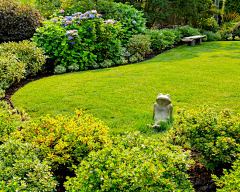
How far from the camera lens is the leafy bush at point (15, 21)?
853 cm

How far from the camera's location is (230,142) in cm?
250

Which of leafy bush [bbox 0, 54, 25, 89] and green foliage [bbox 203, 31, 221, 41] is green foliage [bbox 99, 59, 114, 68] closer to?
leafy bush [bbox 0, 54, 25, 89]

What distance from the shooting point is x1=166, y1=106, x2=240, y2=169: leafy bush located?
249 centimetres

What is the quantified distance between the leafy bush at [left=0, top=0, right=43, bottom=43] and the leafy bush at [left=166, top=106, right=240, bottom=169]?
25.4ft

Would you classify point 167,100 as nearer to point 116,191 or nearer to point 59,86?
point 116,191

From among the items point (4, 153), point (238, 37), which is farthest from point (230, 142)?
point (238, 37)

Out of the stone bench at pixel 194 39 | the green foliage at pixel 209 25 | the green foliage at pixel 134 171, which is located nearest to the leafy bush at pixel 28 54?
the green foliage at pixel 134 171

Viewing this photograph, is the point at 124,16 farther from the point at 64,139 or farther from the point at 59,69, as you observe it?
the point at 64,139

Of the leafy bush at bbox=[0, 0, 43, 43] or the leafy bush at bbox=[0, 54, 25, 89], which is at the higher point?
the leafy bush at bbox=[0, 0, 43, 43]

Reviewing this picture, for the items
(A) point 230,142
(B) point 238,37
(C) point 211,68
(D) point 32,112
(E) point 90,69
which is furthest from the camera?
(B) point 238,37

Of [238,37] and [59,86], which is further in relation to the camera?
[238,37]

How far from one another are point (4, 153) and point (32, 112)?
7.43 feet

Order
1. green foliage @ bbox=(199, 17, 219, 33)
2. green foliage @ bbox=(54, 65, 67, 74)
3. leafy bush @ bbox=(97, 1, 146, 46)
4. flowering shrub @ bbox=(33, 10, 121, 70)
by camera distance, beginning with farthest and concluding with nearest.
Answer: green foliage @ bbox=(199, 17, 219, 33) → leafy bush @ bbox=(97, 1, 146, 46) → flowering shrub @ bbox=(33, 10, 121, 70) → green foliage @ bbox=(54, 65, 67, 74)

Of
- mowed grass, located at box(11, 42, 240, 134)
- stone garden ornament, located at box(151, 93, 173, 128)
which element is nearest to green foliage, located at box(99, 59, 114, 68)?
mowed grass, located at box(11, 42, 240, 134)
